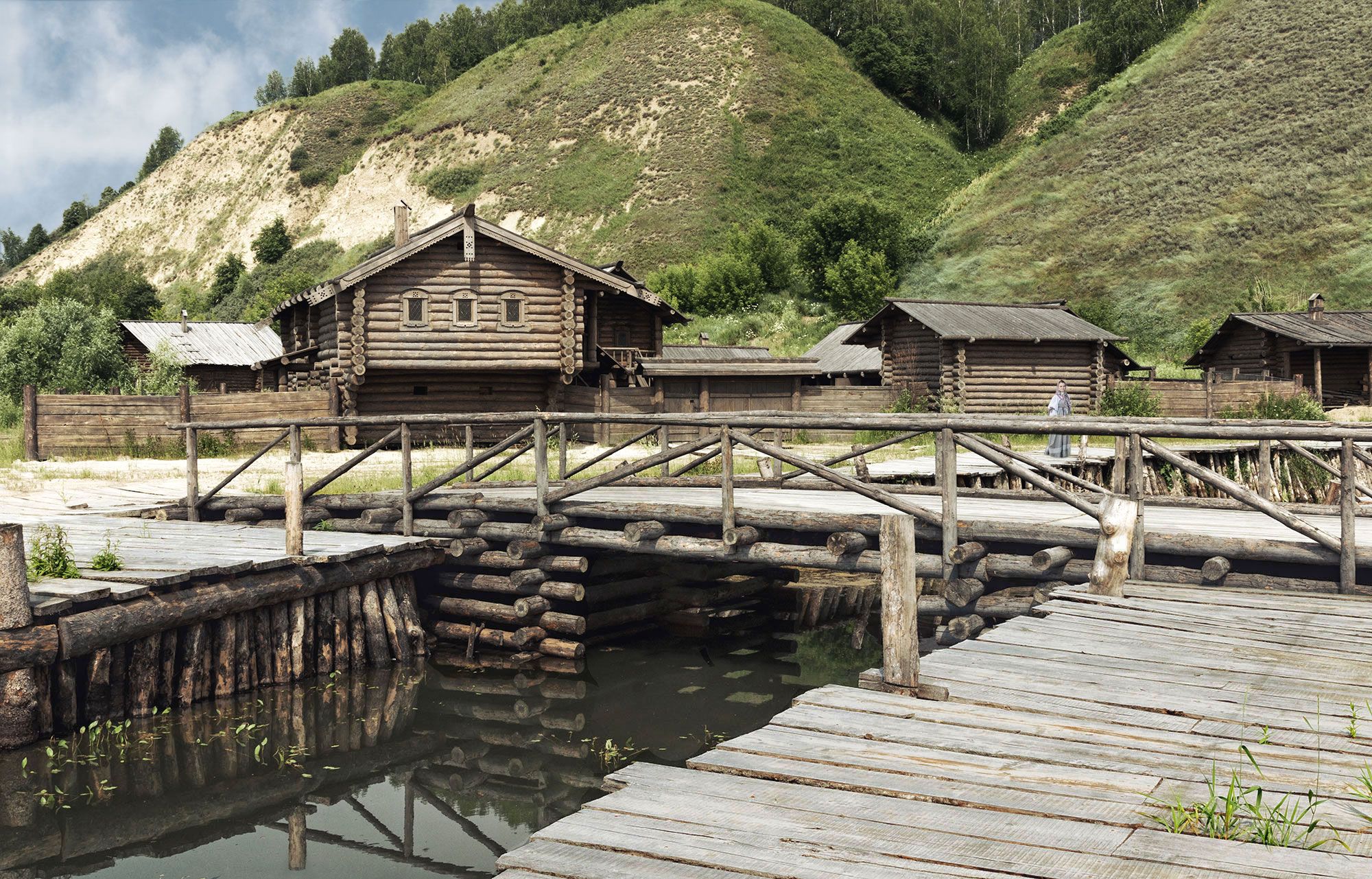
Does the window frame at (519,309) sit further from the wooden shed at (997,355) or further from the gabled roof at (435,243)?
the wooden shed at (997,355)

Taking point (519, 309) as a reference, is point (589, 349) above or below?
below

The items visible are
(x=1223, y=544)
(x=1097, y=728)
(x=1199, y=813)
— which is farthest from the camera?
(x=1223, y=544)

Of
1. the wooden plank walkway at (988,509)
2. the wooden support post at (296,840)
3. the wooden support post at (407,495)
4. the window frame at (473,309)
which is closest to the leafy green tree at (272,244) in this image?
the window frame at (473,309)

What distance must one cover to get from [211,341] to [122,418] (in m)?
Result: 22.8

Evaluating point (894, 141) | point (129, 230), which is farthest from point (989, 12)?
point (129, 230)

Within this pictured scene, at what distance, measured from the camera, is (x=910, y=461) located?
949 inches

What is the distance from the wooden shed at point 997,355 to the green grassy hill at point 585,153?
35981mm

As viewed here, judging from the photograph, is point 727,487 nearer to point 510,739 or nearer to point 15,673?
point 510,739

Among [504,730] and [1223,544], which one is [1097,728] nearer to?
[1223,544]

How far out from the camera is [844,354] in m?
48.1

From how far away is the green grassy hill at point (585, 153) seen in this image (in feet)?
278

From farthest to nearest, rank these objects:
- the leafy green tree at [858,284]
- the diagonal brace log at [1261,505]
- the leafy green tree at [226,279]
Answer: the leafy green tree at [226,279]
the leafy green tree at [858,284]
the diagonal brace log at [1261,505]

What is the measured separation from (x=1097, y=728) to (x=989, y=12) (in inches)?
5335

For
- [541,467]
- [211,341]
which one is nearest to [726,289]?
[211,341]
